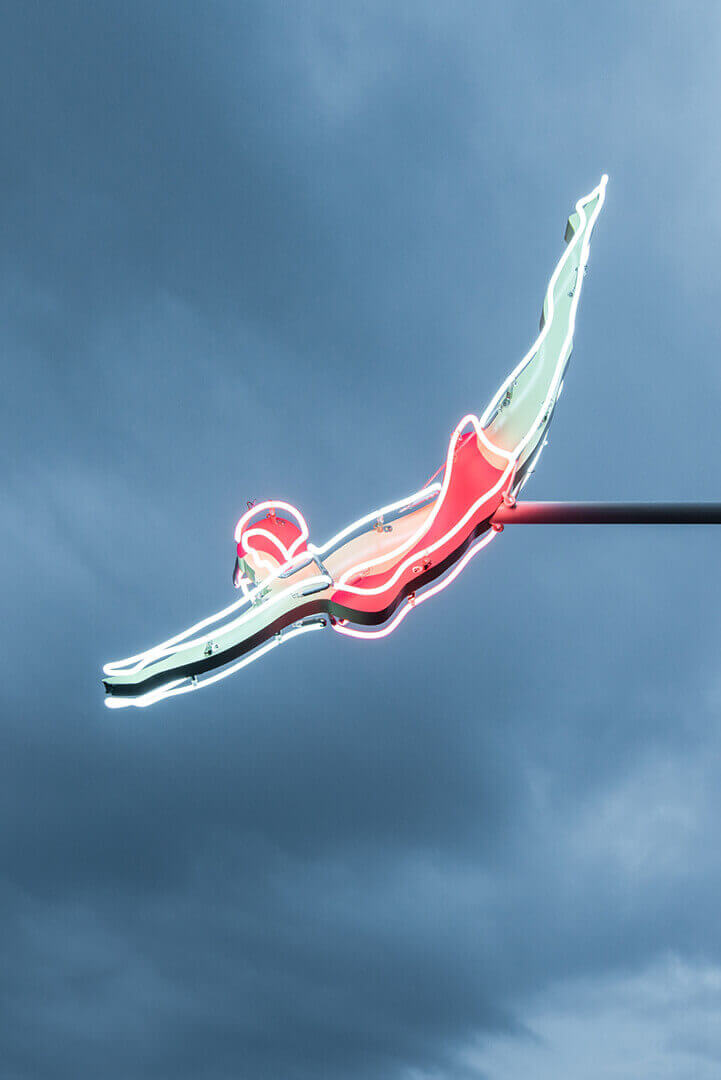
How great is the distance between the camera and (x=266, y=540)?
1093 cm

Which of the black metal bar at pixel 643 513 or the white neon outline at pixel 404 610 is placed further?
the white neon outline at pixel 404 610

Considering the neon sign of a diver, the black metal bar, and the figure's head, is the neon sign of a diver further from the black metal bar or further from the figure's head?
the black metal bar

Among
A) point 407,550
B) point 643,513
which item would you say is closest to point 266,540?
point 407,550

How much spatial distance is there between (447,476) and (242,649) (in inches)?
100

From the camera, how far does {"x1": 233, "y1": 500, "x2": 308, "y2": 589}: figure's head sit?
425 inches

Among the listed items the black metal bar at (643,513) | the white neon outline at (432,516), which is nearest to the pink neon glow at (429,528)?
the white neon outline at (432,516)

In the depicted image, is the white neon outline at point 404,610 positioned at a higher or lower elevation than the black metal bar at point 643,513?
higher

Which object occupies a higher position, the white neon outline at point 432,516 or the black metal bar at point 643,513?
the white neon outline at point 432,516

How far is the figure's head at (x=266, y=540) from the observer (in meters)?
10.8

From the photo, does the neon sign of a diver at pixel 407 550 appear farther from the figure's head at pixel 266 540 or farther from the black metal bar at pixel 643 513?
the black metal bar at pixel 643 513

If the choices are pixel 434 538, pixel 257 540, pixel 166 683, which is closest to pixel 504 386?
pixel 434 538

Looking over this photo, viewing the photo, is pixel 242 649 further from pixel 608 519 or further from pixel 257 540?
pixel 608 519

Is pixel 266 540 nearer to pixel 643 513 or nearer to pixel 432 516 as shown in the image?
pixel 432 516

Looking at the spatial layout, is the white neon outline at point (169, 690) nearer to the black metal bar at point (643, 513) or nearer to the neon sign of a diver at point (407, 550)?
the neon sign of a diver at point (407, 550)
